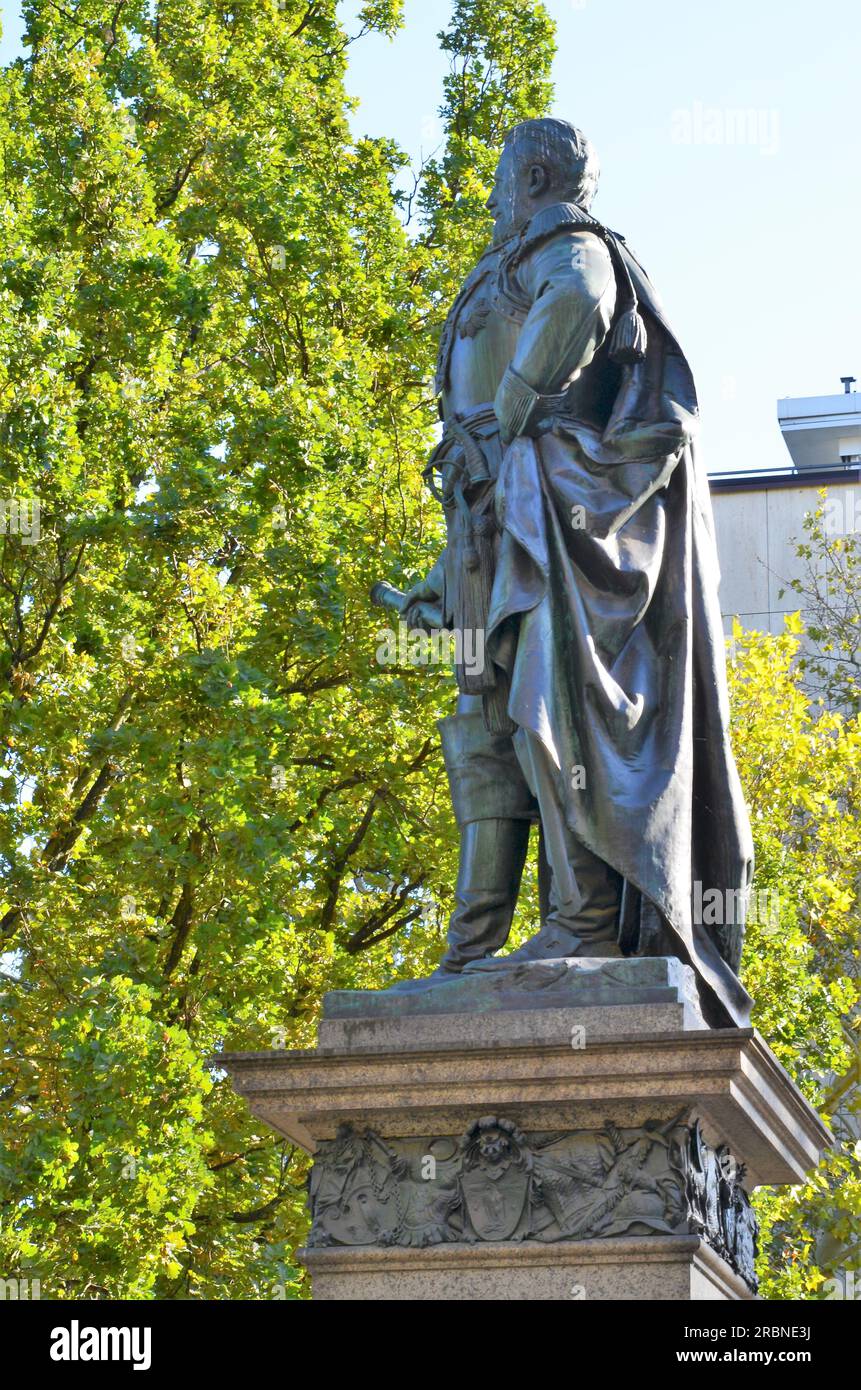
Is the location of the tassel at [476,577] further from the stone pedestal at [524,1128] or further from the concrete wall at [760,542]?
the concrete wall at [760,542]

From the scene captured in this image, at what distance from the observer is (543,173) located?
739 centimetres

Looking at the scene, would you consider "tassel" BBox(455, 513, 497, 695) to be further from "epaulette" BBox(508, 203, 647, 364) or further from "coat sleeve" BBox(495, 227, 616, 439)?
"epaulette" BBox(508, 203, 647, 364)

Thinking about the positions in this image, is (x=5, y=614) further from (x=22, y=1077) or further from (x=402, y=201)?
(x=402, y=201)

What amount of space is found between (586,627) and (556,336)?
973mm

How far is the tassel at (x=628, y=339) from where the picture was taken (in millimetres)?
7016

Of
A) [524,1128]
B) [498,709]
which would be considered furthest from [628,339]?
[524,1128]

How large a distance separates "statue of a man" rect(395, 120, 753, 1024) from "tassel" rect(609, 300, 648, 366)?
0.03 feet

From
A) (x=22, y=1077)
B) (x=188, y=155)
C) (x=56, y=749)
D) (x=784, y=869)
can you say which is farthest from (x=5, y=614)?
(x=784, y=869)

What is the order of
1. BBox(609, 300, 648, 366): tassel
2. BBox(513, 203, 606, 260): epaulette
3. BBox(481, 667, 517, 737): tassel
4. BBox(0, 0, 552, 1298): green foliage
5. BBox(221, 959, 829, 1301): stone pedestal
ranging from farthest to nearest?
BBox(0, 0, 552, 1298): green foliage → BBox(513, 203, 606, 260): epaulette → BBox(609, 300, 648, 366): tassel → BBox(481, 667, 517, 737): tassel → BBox(221, 959, 829, 1301): stone pedestal

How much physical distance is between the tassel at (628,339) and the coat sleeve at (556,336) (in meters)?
0.06

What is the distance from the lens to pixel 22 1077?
15539 mm

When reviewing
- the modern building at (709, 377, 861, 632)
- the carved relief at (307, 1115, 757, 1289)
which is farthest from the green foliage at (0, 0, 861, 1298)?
the modern building at (709, 377, 861, 632)

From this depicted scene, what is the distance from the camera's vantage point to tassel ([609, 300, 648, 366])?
23.0ft

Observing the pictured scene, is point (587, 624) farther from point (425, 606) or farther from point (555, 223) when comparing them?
point (555, 223)
